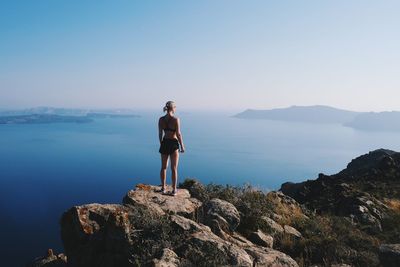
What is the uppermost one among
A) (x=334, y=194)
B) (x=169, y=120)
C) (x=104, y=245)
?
(x=169, y=120)

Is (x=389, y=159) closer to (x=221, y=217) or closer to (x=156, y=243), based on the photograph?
(x=221, y=217)

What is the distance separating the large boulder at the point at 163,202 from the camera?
9.59m

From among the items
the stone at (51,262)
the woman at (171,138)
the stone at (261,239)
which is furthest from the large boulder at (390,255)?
the stone at (51,262)

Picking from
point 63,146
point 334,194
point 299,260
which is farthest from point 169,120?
point 63,146

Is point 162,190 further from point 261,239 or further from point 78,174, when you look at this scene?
point 78,174

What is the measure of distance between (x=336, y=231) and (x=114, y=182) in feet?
295

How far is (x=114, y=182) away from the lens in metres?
96.0

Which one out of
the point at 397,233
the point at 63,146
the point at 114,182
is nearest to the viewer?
the point at 397,233

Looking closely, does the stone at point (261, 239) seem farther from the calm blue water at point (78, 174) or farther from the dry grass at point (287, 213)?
the calm blue water at point (78, 174)

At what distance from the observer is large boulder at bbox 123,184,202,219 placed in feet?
31.5

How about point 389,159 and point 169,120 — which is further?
point 389,159

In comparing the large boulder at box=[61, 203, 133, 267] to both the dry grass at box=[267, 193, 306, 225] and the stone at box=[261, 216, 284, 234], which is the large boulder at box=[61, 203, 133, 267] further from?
the dry grass at box=[267, 193, 306, 225]

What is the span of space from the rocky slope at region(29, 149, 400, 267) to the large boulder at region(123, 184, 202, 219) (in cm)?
3

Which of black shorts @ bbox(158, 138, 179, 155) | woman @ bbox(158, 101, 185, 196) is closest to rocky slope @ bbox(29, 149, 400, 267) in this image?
woman @ bbox(158, 101, 185, 196)
